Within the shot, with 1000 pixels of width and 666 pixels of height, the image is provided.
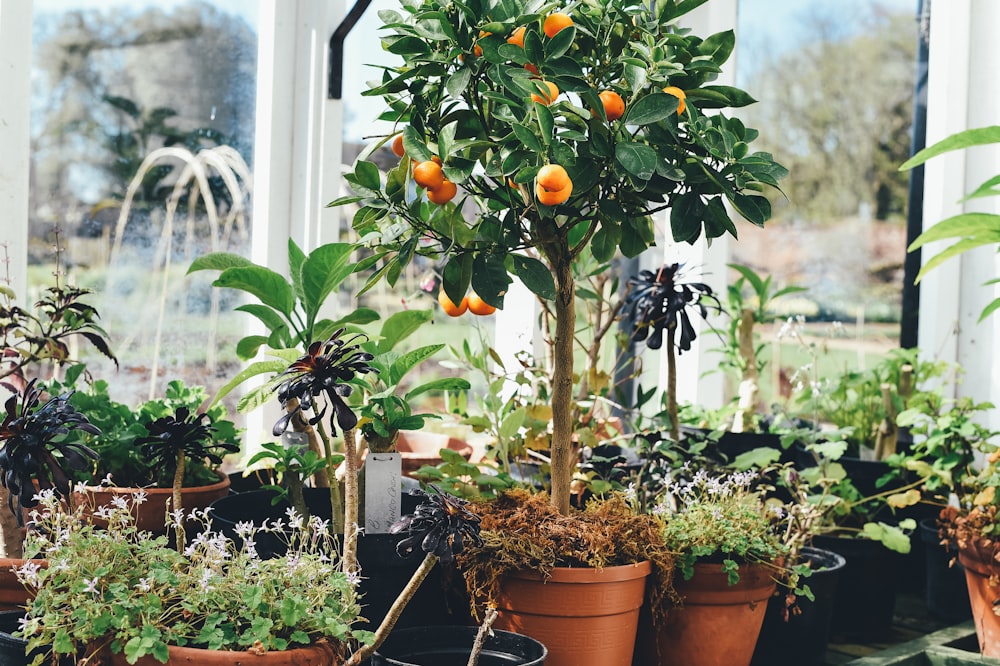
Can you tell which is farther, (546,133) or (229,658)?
(546,133)

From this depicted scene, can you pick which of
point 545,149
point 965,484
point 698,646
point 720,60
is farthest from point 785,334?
point 545,149

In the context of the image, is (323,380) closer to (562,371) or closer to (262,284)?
(262,284)

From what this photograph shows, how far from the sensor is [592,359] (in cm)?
219

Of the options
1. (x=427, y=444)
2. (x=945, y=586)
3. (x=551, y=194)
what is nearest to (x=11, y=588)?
(x=551, y=194)

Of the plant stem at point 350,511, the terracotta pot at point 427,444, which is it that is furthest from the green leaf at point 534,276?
the terracotta pot at point 427,444

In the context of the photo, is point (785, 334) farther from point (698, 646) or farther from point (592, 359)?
point (698, 646)

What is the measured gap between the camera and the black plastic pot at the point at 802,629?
1.90m

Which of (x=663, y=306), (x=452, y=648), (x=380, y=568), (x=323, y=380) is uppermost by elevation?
(x=663, y=306)

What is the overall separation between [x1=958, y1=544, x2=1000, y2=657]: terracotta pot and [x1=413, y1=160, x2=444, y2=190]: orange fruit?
4.30 feet

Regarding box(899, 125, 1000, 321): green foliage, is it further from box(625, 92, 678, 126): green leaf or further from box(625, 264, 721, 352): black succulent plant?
box(625, 92, 678, 126): green leaf

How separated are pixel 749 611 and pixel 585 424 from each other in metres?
0.58

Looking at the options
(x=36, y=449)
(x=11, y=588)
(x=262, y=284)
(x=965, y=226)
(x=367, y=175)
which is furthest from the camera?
(x=965, y=226)

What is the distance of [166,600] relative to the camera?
1270 millimetres

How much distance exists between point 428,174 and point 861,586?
1421 millimetres
